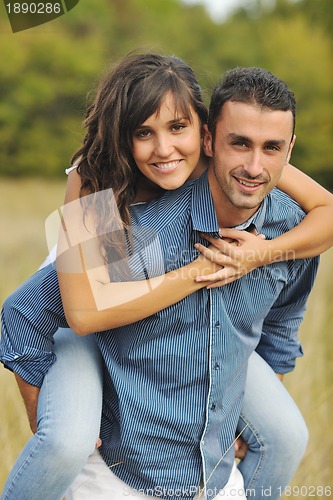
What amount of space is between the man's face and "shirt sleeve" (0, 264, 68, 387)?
30.5 inches

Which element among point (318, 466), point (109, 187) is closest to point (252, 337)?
point (109, 187)

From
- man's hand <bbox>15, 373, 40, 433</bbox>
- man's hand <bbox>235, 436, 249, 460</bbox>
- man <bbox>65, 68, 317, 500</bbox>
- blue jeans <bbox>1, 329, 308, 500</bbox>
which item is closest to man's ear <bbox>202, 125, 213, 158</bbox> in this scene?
man <bbox>65, 68, 317, 500</bbox>

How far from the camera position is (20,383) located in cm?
281

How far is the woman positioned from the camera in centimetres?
253

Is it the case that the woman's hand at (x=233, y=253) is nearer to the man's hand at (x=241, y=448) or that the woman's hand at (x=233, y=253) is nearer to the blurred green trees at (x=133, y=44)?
the man's hand at (x=241, y=448)

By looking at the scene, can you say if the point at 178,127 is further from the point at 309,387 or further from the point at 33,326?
the point at 309,387

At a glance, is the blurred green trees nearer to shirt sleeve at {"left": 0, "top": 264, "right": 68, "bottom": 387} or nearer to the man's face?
shirt sleeve at {"left": 0, "top": 264, "right": 68, "bottom": 387}

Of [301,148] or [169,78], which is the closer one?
[169,78]

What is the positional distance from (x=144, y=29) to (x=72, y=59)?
3.41 m

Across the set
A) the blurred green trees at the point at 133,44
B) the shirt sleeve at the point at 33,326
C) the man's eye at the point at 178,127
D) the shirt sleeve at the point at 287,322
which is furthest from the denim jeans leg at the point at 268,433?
the blurred green trees at the point at 133,44

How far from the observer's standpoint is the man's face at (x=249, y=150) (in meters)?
2.45

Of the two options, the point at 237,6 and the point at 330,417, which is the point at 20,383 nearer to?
the point at 330,417

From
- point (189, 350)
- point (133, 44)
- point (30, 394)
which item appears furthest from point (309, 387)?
point (133, 44)

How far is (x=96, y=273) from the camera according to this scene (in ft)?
8.46
